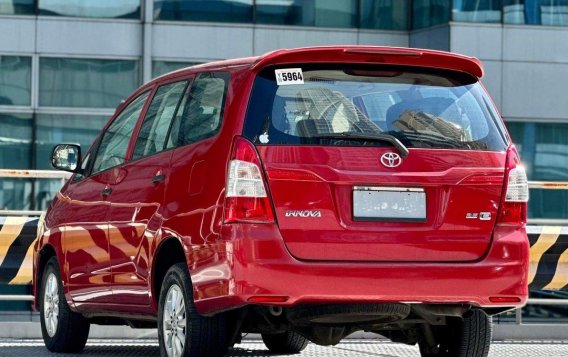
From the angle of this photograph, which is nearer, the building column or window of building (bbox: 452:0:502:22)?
window of building (bbox: 452:0:502:22)

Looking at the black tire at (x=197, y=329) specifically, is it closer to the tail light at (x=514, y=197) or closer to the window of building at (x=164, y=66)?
the tail light at (x=514, y=197)

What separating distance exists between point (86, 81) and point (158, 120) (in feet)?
61.3

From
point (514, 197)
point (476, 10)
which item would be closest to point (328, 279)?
point (514, 197)

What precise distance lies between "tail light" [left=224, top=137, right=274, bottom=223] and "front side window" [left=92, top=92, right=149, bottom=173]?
6.44ft

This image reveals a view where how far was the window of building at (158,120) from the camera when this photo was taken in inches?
346

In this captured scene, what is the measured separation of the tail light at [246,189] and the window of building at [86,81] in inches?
789

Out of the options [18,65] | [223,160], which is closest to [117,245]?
[223,160]

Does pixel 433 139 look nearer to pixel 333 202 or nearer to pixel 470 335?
pixel 333 202

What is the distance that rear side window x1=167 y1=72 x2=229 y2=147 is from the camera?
8.03 meters

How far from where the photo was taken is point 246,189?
7.50 metres

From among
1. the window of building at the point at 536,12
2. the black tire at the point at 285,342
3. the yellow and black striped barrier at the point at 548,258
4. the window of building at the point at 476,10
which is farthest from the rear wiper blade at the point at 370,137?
the window of building at the point at 536,12

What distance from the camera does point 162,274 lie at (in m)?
8.59

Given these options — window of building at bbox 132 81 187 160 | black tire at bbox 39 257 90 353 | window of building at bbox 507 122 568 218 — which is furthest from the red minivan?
window of building at bbox 507 122 568 218

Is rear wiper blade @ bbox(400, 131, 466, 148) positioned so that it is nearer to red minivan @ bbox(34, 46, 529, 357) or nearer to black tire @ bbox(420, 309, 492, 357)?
red minivan @ bbox(34, 46, 529, 357)
